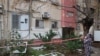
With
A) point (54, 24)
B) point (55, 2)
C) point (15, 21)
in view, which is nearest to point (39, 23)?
point (54, 24)

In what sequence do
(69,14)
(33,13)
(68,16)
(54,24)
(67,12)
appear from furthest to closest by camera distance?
1. (69,14)
2. (68,16)
3. (67,12)
4. (54,24)
5. (33,13)

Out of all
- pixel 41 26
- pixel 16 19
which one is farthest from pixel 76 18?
pixel 16 19

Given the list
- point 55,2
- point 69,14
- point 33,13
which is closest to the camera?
point 33,13

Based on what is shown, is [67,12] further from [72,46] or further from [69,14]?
[72,46]

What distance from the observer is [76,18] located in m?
28.8

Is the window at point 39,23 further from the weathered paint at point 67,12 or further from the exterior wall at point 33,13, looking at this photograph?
the weathered paint at point 67,12

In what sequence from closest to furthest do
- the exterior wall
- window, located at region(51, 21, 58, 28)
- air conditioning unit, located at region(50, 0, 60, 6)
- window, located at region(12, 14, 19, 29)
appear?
1. the exterior wall
2. window, located at region(12, 14, 19, 29)
3. air conditioning unit, located at region(50, 0, 60, 6)
4. window, located at region(51, 21, 58, 28)

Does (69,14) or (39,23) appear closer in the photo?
(39,23)

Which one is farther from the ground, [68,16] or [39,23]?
[68,16]

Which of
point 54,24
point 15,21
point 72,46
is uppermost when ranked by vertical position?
point 15,21

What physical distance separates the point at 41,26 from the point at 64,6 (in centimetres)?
311

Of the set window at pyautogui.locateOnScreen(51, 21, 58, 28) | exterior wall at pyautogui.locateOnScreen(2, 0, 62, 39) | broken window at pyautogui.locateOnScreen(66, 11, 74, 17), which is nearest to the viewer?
exterior wall at pyautogui.locateOnScreen(2, 0, 62, 39)

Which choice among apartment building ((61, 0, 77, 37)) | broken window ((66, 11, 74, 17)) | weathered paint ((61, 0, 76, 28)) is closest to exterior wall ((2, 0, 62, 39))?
weathered paint ((61, 0, 76, 28))

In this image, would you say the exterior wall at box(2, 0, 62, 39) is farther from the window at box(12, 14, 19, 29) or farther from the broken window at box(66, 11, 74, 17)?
the broken window at box(66, 11, 74, 17)
